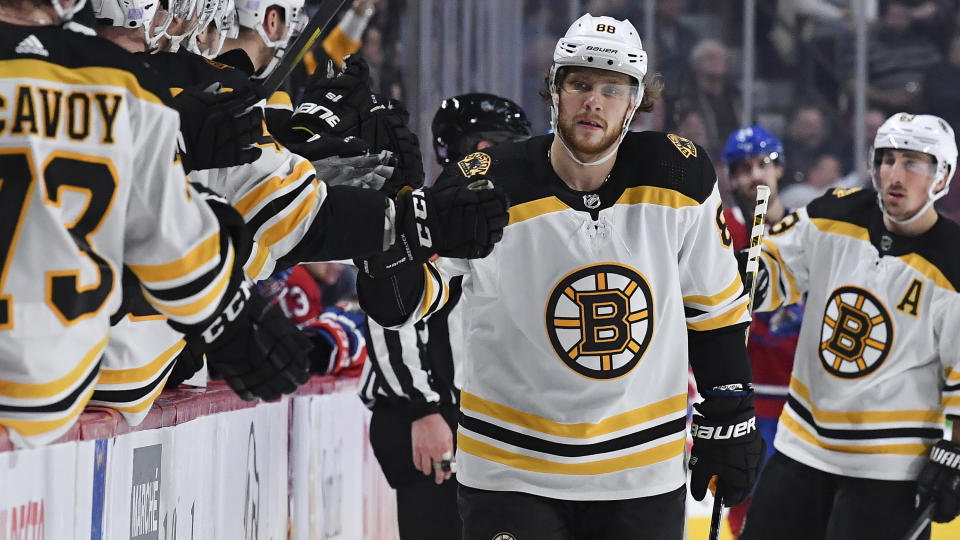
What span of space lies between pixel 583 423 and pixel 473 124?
4.30 feet

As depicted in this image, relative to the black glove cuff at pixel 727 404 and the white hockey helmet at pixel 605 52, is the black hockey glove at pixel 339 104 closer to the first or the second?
the white hockey helmet at pixel 605 52

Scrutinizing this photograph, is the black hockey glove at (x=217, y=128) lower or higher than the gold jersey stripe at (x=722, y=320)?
higher

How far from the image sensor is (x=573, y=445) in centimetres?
237

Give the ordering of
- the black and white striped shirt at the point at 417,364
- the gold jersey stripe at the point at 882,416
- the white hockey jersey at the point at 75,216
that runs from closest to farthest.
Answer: the white hockey jersey at the point at 75,216 → the black and white striped shirt at the point at 417,364 → the gold jersey stripe at the point at 882,416

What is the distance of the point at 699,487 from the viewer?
2.60 metres

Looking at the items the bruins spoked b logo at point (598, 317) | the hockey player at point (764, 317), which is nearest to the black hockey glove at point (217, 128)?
the bruins spoked b logo at point (598, 317)

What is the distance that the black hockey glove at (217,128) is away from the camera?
1920 millimetres

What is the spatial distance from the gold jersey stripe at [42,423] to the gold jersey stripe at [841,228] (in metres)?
2.47

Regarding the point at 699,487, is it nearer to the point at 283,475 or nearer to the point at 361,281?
the point at 361,281

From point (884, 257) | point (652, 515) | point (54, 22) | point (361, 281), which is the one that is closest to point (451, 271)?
point (361, 281)

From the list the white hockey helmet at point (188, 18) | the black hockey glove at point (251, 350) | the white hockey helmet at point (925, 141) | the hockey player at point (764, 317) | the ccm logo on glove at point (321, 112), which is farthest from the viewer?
the hockey player at point (764, 317)

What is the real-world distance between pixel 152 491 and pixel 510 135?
5.37 feet

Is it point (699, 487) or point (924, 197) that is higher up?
point (924, 197)

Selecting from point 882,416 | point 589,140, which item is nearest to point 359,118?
point 589,140
